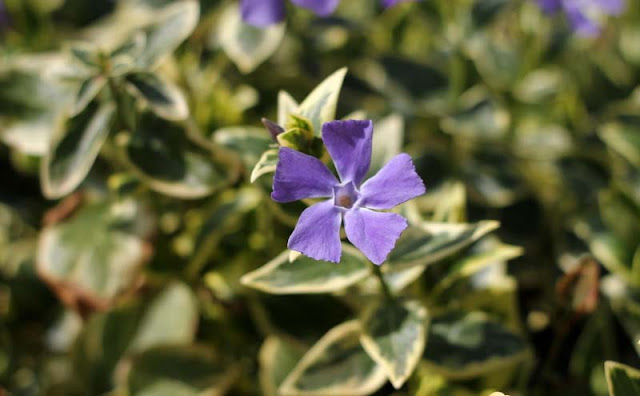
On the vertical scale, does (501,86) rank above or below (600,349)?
above

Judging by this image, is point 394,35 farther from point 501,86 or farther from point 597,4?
point 597,4

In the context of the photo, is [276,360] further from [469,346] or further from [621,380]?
[621,380]

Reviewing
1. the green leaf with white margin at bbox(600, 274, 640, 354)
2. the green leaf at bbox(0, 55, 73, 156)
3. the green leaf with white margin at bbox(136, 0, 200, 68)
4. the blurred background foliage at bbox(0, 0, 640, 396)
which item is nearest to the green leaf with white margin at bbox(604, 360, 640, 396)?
the blurred background foliage at bbox(0, 0, 640, 396)

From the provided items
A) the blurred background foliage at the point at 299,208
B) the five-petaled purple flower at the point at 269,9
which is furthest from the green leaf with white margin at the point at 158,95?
the five-petaled purple flower at the point at 269,9

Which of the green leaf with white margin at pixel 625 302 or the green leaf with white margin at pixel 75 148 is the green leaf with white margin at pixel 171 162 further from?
the green leaf with white margin at pixel 625 302

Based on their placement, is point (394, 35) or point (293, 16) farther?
point (394, 35)

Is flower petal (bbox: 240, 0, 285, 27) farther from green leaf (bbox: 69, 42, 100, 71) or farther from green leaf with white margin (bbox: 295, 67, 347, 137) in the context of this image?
green leaf with white margin (bbox: 295, 67, 347, 137)

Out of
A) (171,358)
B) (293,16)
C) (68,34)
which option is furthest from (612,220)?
(68,34)
